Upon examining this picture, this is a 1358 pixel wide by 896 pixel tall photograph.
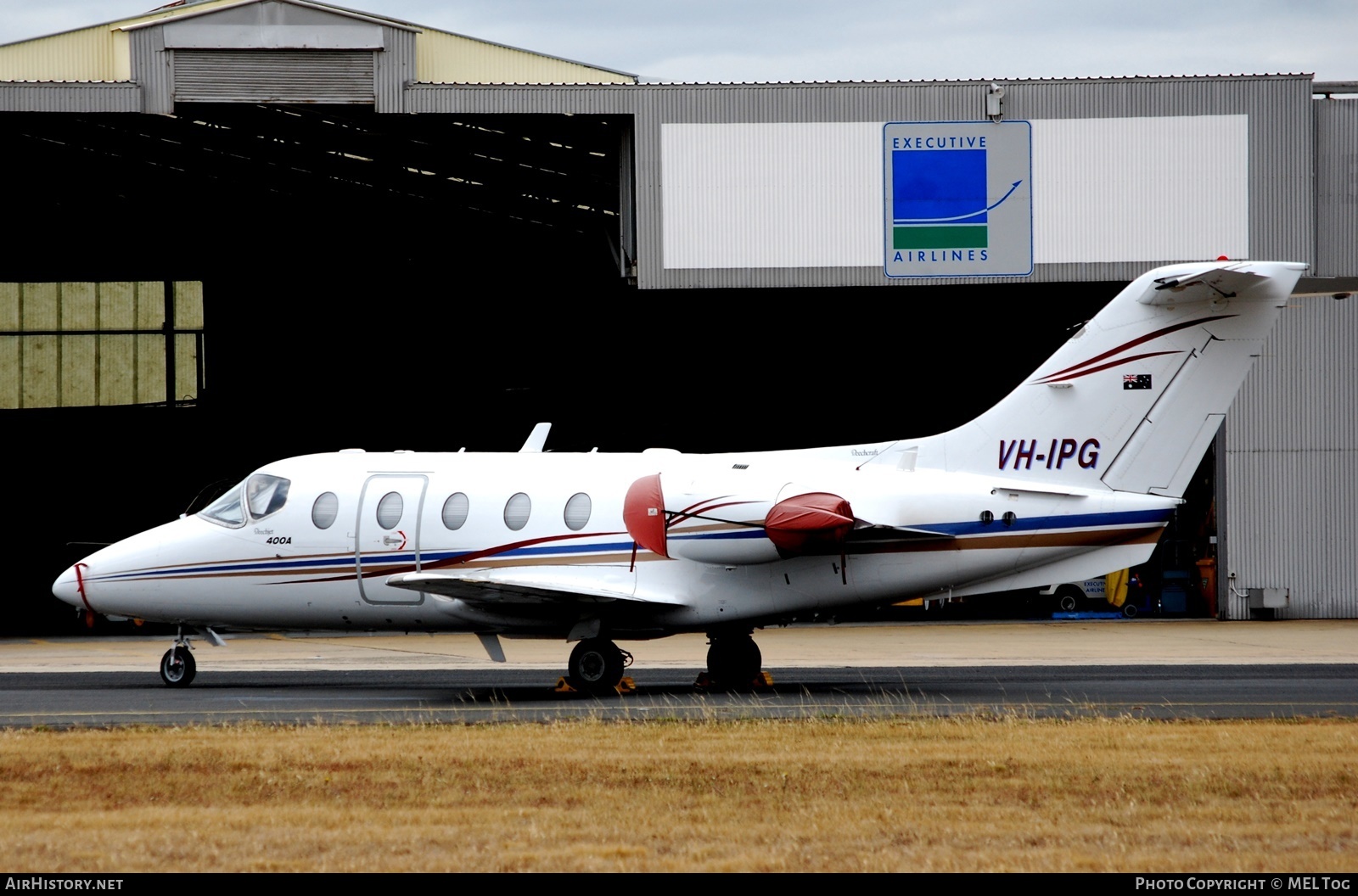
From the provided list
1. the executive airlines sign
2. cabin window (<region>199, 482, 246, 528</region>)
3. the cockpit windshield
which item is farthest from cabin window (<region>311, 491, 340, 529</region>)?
the executive airlines sign

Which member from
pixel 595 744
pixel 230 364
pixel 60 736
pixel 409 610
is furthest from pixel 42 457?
pixel 595 744

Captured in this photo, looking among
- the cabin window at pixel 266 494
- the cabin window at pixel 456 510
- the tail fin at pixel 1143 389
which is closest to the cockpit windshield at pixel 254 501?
the cabin window at pixel 266 494

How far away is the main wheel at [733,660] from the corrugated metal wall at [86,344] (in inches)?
1107

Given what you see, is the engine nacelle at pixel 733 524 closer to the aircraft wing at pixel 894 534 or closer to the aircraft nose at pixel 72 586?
the aircraft wing at pixel 894 534

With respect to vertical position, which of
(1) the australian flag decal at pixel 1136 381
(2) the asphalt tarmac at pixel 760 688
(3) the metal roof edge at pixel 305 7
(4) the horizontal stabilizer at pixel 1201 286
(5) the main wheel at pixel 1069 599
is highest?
(3) the metal roof edge at pixel 305 7

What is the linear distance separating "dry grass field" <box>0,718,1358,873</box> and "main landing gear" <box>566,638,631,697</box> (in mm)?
3912

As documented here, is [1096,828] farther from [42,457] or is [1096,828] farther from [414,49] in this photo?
[42,457]

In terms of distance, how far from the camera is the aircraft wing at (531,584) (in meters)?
17.2

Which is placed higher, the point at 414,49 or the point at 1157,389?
the point at 414,49

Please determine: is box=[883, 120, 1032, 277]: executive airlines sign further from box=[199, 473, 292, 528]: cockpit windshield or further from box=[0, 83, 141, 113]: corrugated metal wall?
box=[0, 83, 141, 113]: corrugated metal wall

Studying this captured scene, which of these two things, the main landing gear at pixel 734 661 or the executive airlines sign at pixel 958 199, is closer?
the main landing gear at pixel 734 661

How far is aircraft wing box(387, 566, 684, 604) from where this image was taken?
17203 millimetres

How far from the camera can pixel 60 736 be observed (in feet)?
44.1

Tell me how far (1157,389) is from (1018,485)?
1.91m
